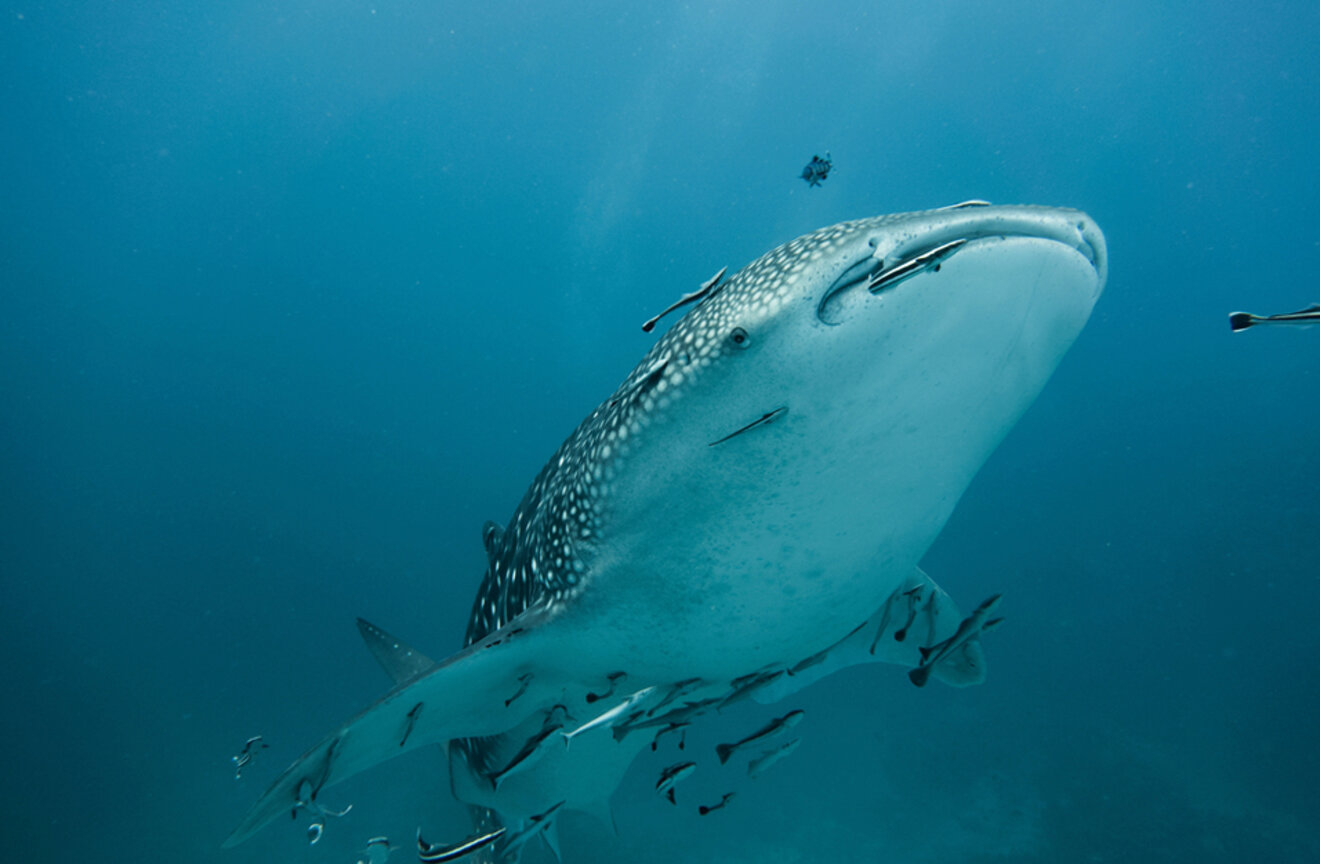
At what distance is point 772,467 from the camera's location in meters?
1.99

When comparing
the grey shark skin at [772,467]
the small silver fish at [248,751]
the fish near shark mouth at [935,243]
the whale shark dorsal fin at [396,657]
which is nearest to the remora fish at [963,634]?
the grey shark skin at [772,467]

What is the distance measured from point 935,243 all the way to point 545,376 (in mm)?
42181

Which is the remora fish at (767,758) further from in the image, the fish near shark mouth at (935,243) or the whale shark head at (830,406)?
the fish near shark mouth at (935,243)

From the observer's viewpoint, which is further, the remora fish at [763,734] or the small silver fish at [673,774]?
the small silver fish at [673,774]

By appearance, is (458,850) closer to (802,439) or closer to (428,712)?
(428,712)

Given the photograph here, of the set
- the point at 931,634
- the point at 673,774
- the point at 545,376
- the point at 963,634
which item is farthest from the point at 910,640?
the point at 545,376

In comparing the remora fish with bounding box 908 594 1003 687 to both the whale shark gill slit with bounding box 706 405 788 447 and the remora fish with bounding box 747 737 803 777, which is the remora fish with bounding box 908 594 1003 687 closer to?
the remora fish with bounding box 747 737 803 777

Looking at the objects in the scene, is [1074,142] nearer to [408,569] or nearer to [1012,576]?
[1012,576]

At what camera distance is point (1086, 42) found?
30.0 m

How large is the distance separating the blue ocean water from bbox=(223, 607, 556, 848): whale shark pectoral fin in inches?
568

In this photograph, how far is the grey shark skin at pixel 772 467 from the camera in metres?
1.61

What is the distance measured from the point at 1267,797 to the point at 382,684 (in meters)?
35.6

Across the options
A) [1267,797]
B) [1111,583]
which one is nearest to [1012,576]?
[1111,583]

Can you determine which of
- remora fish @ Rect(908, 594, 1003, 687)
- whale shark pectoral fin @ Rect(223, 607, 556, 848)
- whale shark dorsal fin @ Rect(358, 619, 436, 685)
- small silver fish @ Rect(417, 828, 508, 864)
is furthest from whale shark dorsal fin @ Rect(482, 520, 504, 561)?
remora fish @ Rect(908, 594, 1003, 687)
